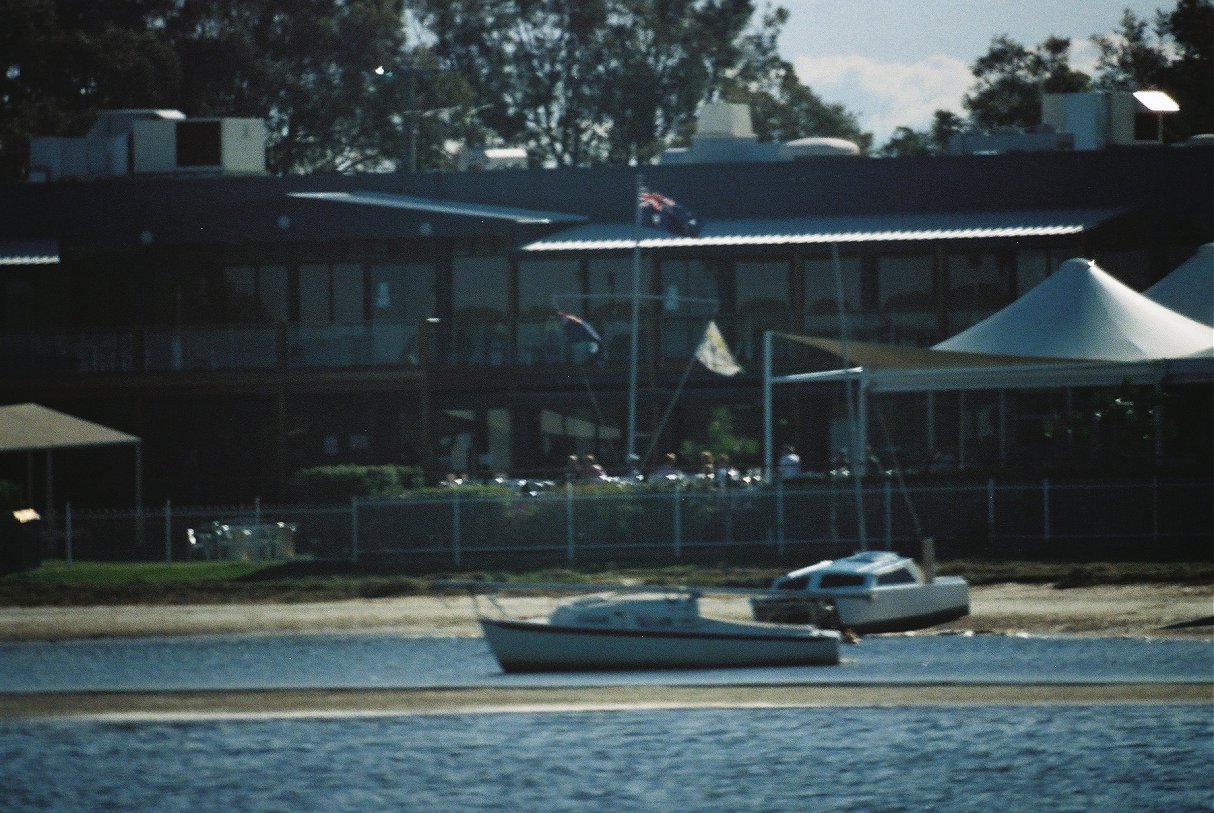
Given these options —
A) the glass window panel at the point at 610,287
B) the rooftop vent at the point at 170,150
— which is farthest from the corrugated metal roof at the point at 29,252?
the glass window panel at the point at 610,287

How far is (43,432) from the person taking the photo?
43938 mm

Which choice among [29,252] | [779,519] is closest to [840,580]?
[779,519]

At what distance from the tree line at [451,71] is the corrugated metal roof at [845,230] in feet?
84.1

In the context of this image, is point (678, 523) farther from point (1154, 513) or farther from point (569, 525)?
point (1154, 513)

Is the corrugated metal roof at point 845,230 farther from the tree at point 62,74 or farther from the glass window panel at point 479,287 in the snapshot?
the tree at point 62,74

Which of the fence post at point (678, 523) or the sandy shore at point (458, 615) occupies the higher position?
the fence post at point (678, 523)

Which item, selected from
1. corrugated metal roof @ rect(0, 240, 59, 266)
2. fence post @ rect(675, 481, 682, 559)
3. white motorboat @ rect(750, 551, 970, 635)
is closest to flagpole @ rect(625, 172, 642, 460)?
fence post @ rect(675, 481, 682, 559)

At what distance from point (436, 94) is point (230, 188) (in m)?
27.1

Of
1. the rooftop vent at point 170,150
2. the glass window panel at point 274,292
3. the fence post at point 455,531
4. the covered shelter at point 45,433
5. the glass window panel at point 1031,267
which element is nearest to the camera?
the fence post at point 455,531

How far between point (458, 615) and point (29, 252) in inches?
831

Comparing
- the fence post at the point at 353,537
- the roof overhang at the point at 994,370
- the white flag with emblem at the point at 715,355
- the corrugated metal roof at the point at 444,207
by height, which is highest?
the corrugated metal roof at the point at 444,207

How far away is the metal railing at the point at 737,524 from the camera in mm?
40875

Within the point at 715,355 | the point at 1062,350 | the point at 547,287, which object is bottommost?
the point at 1062,350

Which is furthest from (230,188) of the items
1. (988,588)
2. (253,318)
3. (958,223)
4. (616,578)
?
(988,588)
